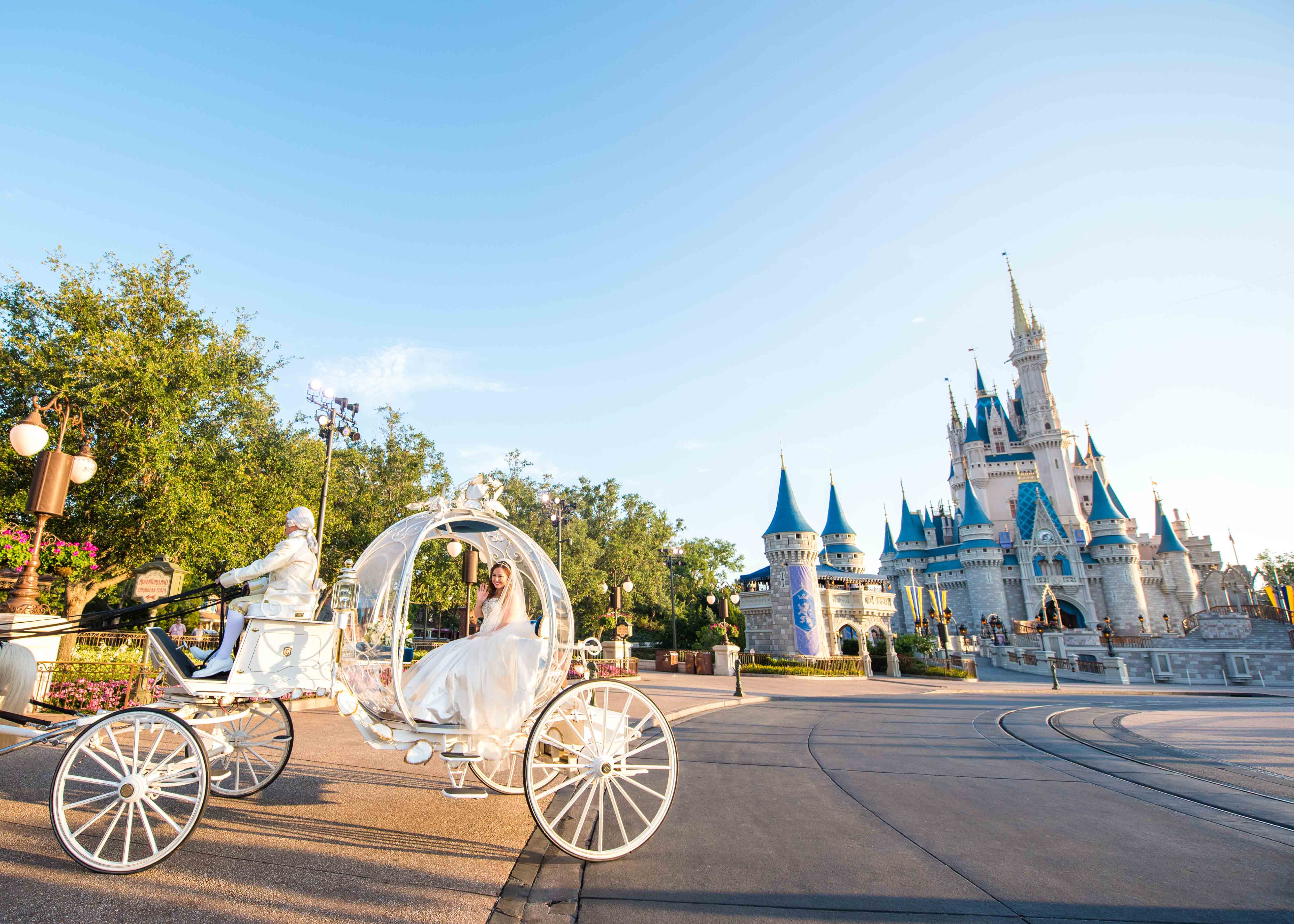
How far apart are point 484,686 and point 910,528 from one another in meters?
66.7

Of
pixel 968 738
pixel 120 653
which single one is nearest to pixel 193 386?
pixel 120 653

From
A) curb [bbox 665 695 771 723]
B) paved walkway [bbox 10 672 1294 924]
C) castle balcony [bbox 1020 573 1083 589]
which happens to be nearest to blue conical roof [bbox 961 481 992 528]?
castle balcony [bbox 1020 573 1083 589]

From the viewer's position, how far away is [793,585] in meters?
38.1

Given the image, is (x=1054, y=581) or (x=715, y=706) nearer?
(x=715, y=706)

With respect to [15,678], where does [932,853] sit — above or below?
below

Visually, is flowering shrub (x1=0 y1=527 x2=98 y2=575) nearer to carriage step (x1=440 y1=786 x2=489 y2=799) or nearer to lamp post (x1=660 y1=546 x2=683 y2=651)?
carriage step (x1=440 y1=786 x2=489 y2=799)

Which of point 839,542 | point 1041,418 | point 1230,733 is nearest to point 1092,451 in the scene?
point 1041,418

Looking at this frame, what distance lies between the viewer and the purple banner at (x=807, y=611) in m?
36.2

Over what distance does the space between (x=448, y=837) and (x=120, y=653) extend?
9.92 meters

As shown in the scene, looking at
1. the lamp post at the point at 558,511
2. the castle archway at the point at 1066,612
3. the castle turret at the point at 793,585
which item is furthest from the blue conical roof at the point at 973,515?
the lamp post at the point at 558,511

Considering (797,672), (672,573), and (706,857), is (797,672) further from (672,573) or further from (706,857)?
(706,857)

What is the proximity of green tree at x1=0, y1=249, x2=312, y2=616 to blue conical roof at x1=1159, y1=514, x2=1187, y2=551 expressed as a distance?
73874 mm

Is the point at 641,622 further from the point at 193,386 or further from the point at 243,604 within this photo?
the point at 243,604

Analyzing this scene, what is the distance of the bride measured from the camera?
4.54 meters
